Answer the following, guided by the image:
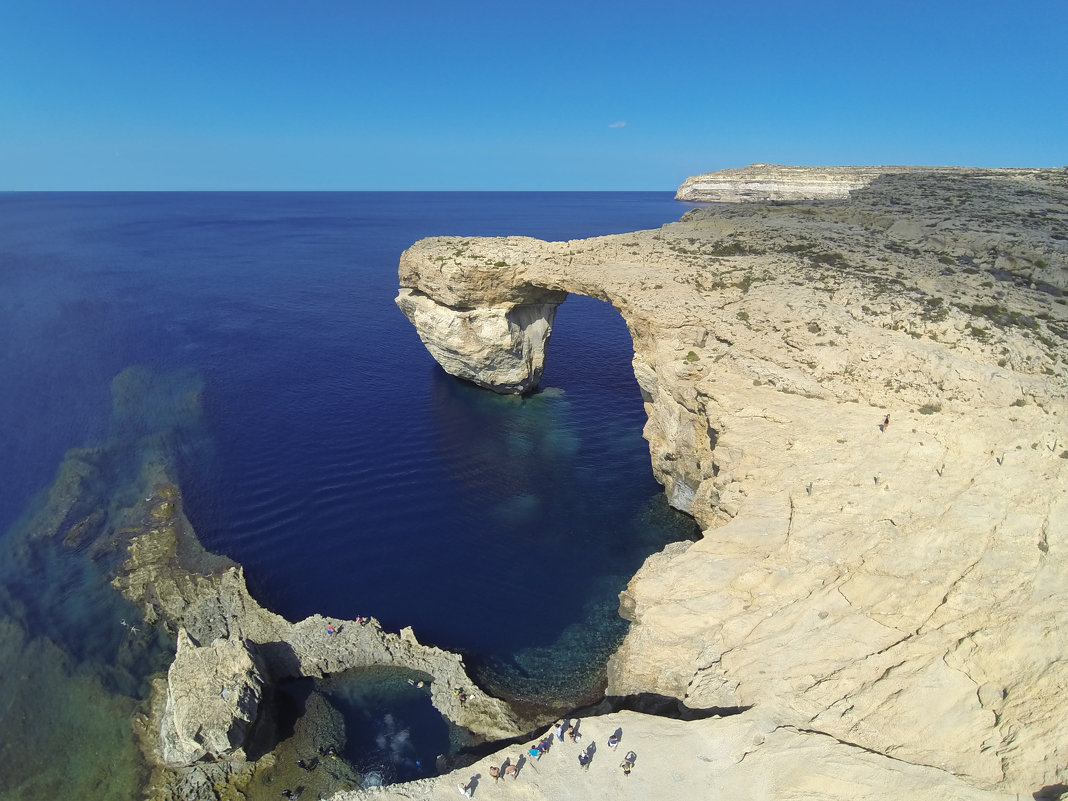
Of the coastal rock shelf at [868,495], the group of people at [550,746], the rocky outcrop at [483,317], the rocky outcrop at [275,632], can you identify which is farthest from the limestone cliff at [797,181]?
the group of people at [550,746]

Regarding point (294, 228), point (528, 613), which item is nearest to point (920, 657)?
point (528, 613)

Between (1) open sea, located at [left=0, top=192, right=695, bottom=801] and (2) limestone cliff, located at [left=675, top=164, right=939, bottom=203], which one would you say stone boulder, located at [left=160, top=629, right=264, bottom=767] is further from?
(2) limestone cliff, located at [left=675, top=164, right=939, bottom=203]

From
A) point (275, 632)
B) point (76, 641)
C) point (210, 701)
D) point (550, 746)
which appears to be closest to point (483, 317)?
point (275, 632)

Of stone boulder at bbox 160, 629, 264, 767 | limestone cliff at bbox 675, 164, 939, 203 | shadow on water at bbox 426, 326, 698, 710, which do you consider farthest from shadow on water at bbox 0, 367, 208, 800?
limestone cliff at bbox 675, 164, 939, 203

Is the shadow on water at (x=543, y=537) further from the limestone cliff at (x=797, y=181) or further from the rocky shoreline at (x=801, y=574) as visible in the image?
the limestone cliff at (x=797, y=181)

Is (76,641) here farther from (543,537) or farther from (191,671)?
(543,537)

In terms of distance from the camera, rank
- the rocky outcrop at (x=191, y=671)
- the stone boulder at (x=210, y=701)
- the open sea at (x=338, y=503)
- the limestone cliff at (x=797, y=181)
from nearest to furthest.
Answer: the stone boulder at (x=210, y=701), the rocky outcrop at (x=191, y=671), the open sea at (x=338, y=503), the limestone cliff at (x=797, y=181)

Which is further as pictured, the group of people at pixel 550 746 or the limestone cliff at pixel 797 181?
the limestone cliff at pixel 797 181
